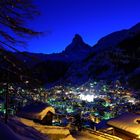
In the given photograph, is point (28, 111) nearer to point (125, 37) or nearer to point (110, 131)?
point (110, 131)

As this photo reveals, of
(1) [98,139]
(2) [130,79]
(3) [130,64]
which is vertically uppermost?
(3) [130,64]

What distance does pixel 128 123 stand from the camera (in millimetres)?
23250

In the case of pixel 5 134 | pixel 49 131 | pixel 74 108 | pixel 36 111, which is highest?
pixel 74 108

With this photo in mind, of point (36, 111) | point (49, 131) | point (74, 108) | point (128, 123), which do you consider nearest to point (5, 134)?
point (49, 131)

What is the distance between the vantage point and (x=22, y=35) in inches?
380

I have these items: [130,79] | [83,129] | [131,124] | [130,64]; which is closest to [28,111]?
[83,129]

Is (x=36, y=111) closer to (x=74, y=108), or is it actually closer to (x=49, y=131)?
(x=49, y=131)

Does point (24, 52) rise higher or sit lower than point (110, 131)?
higher

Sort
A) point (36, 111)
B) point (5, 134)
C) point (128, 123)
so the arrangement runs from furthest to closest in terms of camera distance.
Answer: point (36, 111) → point (128, 123) → point (5, 134)

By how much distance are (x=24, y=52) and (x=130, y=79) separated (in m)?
112

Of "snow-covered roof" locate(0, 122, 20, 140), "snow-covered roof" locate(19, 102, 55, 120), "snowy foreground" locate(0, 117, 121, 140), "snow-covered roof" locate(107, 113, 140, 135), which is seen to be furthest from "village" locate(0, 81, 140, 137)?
"snow-covered roof" locate(0, 122, 20, 140)

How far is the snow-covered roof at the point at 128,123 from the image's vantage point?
21.9 metres

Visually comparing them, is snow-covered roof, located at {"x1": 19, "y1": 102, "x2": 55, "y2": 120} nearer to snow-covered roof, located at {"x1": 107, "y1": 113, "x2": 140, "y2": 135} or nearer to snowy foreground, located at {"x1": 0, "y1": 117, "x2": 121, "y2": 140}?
snowy foreground, located at {"x1": 0, "y1": 117, "x2": 121, "y2": 140}

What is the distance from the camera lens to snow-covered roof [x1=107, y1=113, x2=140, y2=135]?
861 inches
